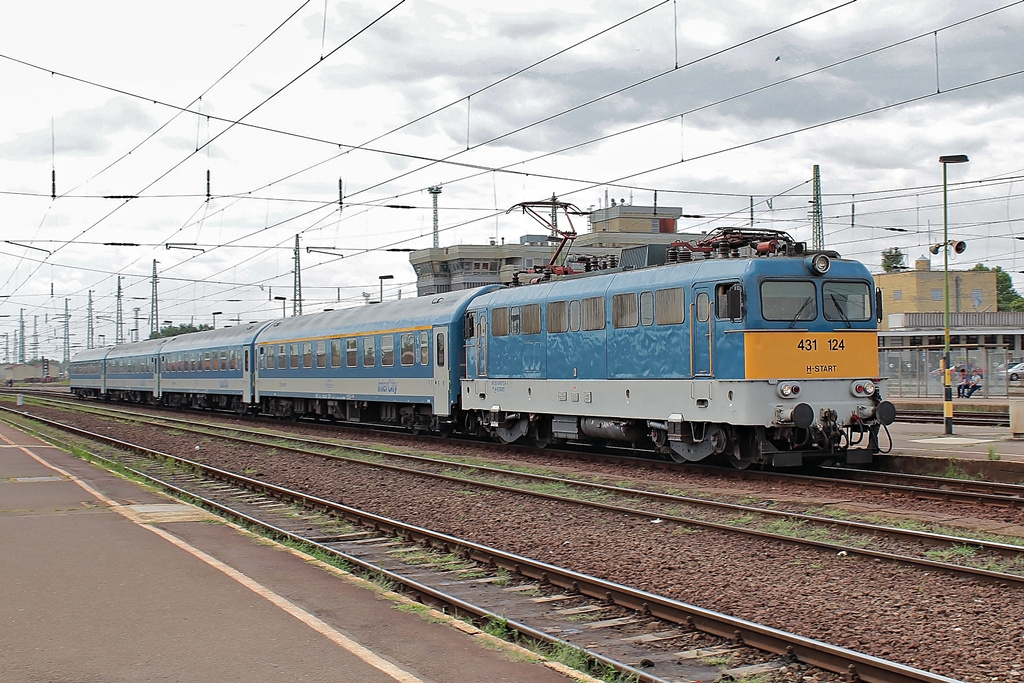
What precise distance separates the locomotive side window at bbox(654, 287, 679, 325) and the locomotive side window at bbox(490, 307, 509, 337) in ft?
18.6

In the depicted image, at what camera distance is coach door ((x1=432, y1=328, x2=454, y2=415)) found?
85.3 feet

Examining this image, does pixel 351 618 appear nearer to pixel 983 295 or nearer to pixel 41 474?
pixel 41 474

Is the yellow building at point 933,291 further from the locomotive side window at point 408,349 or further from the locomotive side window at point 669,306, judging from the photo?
the locomotive side window at point 669,306

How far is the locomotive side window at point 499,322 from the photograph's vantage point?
76.5ft

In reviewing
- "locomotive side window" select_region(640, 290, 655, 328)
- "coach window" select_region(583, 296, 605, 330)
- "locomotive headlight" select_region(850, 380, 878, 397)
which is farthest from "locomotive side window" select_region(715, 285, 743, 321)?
"coach window" select_region(583, 296, 605, 330)

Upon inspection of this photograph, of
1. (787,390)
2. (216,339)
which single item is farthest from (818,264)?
(216,339)

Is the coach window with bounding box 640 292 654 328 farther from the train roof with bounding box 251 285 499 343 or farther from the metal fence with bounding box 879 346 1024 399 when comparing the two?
the metal fence with bounding box 879 346 1024 399

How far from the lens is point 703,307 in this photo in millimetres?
17172

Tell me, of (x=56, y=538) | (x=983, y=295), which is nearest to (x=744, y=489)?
A: (x=56, y=538)

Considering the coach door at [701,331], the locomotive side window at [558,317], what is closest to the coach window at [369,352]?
the locomotive side window at [558,317]

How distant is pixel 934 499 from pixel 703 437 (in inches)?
170

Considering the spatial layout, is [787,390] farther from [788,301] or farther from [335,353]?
[335,353]

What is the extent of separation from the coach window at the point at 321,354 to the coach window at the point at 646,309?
1804cm

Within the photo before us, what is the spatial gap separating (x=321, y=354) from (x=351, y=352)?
2.83 metres
